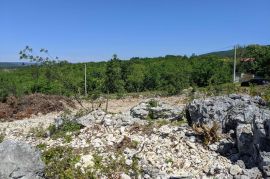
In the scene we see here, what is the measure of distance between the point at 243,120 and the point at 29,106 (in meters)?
8.63

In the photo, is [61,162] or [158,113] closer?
[61,162]

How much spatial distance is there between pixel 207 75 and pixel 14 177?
2000 cm

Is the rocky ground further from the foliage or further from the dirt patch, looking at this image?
the dirt patch

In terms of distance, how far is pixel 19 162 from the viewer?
7.01 metres

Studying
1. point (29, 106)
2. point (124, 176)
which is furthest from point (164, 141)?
point (29, 106)

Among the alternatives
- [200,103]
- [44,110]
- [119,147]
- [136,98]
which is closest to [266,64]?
[136,98]

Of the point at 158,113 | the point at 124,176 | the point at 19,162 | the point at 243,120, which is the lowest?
the point at 124,176

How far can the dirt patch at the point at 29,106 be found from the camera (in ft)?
45.2

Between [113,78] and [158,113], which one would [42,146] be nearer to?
[158,113]

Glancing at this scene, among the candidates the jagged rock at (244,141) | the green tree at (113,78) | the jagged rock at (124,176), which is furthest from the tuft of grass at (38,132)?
the green tree at (113,78)

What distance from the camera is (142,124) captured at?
29.8ft

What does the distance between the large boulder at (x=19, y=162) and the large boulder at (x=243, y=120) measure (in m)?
3.35

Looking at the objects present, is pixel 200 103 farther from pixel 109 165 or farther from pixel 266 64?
pixel 266 64

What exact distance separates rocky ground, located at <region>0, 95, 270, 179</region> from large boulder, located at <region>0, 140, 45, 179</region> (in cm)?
2
